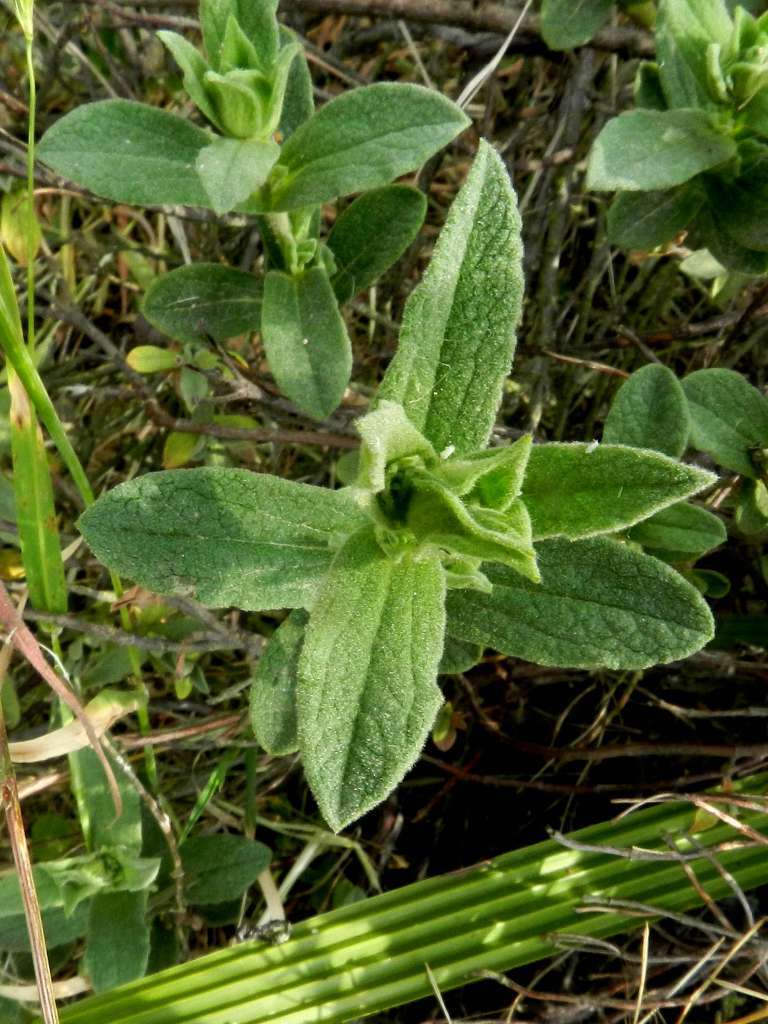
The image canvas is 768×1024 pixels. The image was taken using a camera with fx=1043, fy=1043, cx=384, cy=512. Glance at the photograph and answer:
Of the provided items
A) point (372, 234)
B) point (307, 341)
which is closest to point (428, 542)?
point (307, 341)

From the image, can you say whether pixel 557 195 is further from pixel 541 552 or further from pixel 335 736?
pixel 335 736

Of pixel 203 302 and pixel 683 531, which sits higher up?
pixel 203 302

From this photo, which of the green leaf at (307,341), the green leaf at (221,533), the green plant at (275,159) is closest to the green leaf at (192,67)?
the green plant at (275,159)

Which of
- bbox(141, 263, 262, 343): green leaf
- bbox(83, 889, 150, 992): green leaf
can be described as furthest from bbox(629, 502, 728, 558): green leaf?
bbox(83, 889, 150, 992): green leaf

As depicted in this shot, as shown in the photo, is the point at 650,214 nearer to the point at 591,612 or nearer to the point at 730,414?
the point at 730,414

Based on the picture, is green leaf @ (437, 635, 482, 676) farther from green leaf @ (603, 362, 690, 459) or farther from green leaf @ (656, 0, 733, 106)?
green leaf @ (656, 0, 733, 106)

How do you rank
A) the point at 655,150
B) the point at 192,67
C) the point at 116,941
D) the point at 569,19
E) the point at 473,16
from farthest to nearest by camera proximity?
the point at 473,16 < the point at 569,19 < the point at 116,941 < the point at 655,150 < the point at 192,67

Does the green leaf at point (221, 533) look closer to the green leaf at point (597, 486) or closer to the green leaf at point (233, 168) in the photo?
the green leaf at point (597, 486)
